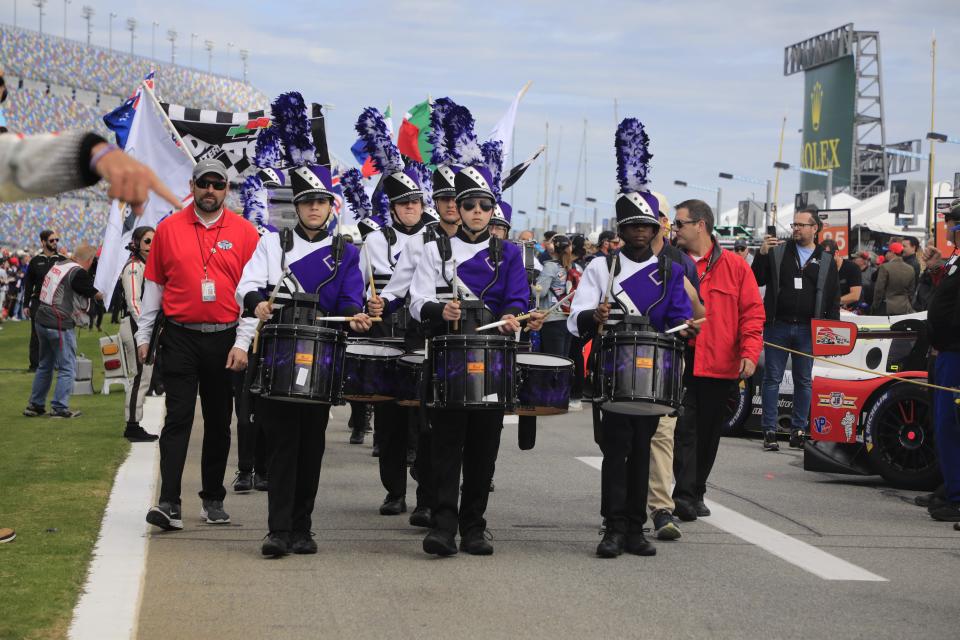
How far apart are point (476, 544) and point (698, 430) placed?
233 cm

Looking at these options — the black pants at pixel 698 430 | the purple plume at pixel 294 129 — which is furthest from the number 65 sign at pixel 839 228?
the purple plume at pixel 294 129

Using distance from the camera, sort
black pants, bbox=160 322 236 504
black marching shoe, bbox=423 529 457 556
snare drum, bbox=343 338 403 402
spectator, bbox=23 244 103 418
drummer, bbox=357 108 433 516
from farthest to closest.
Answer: spectator, bbox=23 244 103 418 → drummer, bbox=357 108 433 516 → snare drum, bbox=343 338 403 402 → black pants, bbox=160 322 236 504 → black marching shoe, bbox=423 529 457 556

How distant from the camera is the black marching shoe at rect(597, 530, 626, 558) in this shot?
26.7 feet

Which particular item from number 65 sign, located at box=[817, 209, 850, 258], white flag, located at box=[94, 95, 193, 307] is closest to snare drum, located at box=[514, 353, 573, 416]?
white flag, located at box=[94, 95, 193, 307]

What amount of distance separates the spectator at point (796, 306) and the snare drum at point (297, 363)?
24.6ft

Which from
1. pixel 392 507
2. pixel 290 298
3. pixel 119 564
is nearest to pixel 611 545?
pixel 392 507

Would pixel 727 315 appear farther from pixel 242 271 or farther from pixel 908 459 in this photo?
pixel 242 271

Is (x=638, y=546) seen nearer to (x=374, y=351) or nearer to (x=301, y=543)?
(x=301, y=543)

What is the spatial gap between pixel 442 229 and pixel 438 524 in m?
2.29

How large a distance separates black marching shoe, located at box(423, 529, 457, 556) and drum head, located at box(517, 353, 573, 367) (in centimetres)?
110

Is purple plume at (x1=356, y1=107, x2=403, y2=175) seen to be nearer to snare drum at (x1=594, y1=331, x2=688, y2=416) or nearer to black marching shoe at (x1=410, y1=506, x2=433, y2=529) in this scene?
black marching shoe at (x1=410, y1=506, x2=433, y2=529)

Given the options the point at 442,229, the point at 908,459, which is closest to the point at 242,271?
the point at 442,229

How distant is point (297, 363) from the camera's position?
777cm

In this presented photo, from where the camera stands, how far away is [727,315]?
33.0 feet
